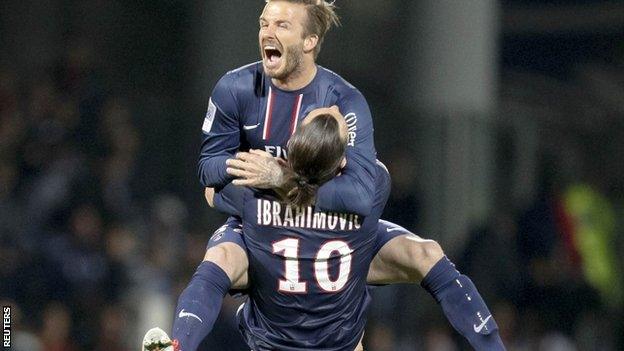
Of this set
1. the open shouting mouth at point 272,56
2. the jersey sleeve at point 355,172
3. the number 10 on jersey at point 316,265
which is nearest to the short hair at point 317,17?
the open shouting mouth at point 272,56

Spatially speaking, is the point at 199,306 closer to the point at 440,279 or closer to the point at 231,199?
the point at 231,199

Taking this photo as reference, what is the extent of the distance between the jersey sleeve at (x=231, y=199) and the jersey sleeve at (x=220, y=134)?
0.05 meters

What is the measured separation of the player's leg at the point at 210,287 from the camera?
4.18 metres

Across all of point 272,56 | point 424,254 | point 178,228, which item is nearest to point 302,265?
point 424,254

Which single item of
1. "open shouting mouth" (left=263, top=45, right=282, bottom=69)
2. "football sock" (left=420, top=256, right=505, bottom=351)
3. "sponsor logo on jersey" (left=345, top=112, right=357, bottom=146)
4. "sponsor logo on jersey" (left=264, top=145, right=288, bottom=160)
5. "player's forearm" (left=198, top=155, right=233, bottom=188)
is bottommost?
"football sock" (left=420, top=256, right=505, bottom=351)

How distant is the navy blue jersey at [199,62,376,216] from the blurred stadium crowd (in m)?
3.45

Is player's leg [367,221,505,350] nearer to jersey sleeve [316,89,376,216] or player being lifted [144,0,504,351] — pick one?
player being lifted [144,0,504,351]

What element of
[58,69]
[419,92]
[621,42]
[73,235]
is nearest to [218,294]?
[73,235]

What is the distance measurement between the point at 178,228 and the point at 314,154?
15.0 ft

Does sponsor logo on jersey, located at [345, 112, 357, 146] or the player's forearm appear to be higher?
sponsor logo on jersey, located at [345, 112, 357, 146]

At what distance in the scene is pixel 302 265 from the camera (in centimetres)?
440

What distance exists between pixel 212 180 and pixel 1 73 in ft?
15.4

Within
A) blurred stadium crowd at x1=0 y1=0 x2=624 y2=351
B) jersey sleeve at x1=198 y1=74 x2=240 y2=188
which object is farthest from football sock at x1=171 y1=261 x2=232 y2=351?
blurred stadium crowd at x1=0 y1=0 x2=624 y2=351

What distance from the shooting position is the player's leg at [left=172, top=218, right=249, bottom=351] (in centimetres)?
418
